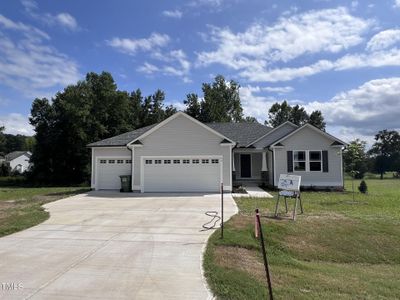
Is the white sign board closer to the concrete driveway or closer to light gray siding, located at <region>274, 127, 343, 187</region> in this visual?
the concrete driveway

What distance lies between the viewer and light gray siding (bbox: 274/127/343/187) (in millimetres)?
22844

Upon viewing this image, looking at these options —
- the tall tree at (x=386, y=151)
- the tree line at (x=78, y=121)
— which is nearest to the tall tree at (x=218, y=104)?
the tree line at (x=78, y=121)

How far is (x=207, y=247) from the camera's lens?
7.88 metres

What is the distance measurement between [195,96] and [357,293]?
1678 inches

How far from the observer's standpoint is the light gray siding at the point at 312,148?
2284cm

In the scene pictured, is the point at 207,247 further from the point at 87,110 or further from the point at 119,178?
the point at 87,110

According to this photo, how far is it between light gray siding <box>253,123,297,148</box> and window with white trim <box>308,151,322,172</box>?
2.86 m

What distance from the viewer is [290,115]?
6550cm

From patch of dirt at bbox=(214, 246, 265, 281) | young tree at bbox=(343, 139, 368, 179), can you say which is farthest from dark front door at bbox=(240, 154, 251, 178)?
patch of dirt at bbox=(214, 246, 265, 281)

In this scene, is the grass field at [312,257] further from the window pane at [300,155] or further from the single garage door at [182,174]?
the window pane at [300,155]

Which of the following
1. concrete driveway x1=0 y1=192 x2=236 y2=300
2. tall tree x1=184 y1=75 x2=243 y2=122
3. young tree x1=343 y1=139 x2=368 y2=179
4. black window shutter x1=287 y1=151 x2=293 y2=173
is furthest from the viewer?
tall tree x1=184 y1=75 x2=243 y2=122

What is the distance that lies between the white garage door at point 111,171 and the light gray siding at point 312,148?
375 inches

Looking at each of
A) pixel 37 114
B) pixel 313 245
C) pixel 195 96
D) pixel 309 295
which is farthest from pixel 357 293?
pixel 195 96

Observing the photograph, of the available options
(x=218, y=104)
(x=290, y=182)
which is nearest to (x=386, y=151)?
(x=218, y=104)
